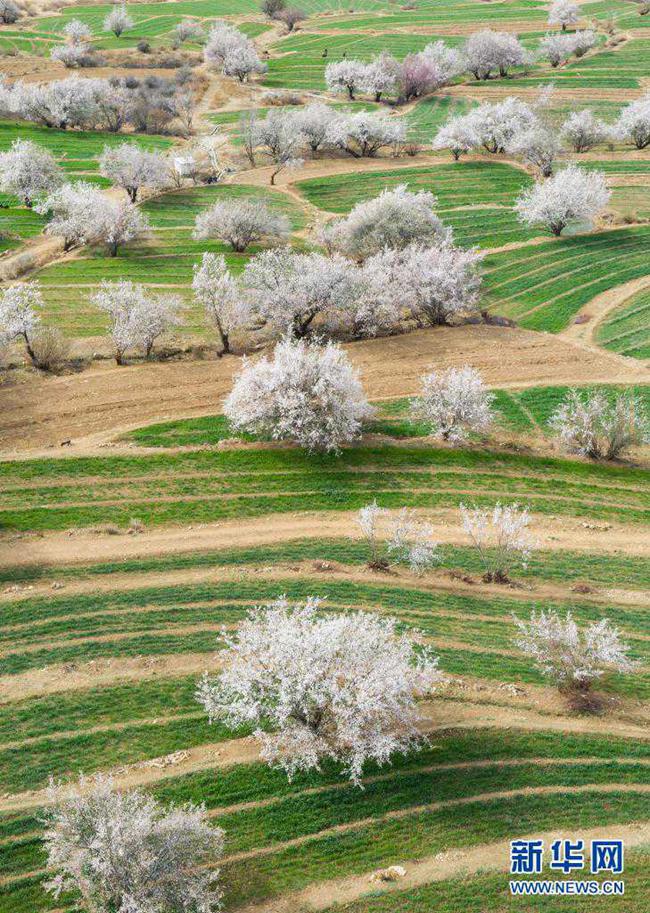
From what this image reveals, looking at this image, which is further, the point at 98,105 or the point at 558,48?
the point at 558,48

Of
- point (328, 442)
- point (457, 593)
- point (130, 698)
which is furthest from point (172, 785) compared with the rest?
point (328, 442)

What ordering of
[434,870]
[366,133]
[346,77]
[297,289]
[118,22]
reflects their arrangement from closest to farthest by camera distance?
[434,870], [297,289], [366,133], [346,77], [118,22]

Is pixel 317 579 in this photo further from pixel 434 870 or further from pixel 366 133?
pixel 366 133

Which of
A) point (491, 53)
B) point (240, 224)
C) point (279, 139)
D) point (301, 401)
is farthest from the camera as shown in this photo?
point (491, 53)

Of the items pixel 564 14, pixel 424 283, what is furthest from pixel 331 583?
pixel 564 14

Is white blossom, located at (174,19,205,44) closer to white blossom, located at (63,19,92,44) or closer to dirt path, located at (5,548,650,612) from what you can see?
white blossom, located at (63,19,92,44)

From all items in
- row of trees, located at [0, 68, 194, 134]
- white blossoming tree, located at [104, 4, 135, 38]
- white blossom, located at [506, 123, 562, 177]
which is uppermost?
white blossoming tree, located at [104, 4, 135, 38]

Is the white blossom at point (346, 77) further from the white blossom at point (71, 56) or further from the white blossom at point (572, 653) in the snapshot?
the white blossom at point (572, 653)

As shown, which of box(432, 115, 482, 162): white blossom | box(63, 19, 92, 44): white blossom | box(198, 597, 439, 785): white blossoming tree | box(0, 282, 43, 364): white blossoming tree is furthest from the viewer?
box(63, 19, 92, 44): white blossom

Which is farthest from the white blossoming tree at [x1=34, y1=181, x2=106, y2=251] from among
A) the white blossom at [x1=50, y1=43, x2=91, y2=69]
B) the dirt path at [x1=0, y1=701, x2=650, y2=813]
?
the white blossom at [x1=50, y1=43, x2=91, y2=69]
